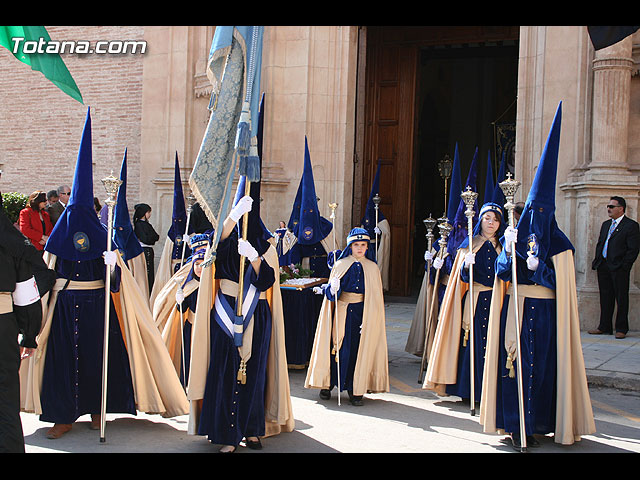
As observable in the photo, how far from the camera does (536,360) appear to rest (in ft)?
18.5

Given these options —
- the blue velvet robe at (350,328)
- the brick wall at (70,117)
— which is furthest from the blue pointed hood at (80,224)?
the brick wall at (70,117)

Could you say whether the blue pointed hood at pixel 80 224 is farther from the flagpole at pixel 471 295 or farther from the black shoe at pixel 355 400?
the flagpole at pixel 471 295

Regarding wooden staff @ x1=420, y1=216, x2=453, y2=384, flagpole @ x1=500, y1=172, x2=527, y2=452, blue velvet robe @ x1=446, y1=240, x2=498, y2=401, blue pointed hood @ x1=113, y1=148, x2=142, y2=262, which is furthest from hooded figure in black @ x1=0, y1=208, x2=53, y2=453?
wooden staff @ x1=420, y1=216, x2=453, y2=384

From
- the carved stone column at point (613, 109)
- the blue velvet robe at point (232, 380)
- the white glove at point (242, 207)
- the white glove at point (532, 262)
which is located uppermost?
the carved stone column at point (613, 109)

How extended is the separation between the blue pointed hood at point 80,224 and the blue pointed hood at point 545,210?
3477 millimetres

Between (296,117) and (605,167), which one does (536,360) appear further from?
(296,117)

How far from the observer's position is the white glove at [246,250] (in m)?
5.04

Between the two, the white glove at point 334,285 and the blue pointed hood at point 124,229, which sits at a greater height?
the blue pointed hood at point 124,229

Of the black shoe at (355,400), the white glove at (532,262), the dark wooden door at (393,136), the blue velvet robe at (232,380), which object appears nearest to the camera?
the blue velvet robe at (232,380)

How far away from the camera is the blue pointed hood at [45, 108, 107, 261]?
561 centimetres

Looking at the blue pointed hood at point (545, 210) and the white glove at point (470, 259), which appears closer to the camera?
the blue pointed hood at point (545, 210)

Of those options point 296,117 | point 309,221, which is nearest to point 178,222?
point 309,221

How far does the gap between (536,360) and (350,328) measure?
2.16 meters

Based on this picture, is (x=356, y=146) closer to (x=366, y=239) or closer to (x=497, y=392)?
(x=366, y=239)
